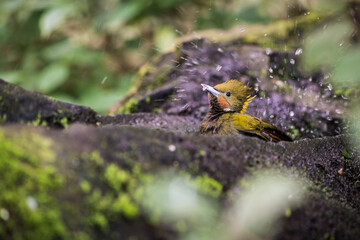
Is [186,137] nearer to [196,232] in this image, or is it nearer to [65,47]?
[196,232]

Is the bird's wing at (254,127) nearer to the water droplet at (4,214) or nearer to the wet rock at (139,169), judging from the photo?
the wet rock at (139,169)

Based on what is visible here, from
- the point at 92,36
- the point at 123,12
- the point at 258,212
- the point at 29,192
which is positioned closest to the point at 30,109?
the point at 29,192

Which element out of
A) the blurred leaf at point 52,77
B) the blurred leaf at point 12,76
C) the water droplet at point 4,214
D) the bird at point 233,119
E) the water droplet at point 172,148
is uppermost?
the water droplet at point 4,214

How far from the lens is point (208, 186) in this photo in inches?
44.0

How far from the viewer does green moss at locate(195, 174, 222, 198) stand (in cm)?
109

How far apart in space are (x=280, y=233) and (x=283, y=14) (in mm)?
3684

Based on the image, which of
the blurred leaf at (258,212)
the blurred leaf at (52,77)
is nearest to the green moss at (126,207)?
the blurred leaf at (258,212)

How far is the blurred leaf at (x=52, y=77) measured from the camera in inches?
169

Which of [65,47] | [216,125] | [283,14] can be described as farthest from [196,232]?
[65,47]

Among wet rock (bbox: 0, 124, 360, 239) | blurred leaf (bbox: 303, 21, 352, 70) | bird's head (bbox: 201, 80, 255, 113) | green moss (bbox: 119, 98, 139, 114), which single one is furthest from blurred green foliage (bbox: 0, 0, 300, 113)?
blurred leaf (bbox: 303, 21, 352, 70)

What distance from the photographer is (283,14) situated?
4262 millimetres

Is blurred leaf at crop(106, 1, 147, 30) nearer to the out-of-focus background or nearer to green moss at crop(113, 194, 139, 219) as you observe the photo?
the out-of-focus background

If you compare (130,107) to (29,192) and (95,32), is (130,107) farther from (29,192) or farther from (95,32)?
(95,32)

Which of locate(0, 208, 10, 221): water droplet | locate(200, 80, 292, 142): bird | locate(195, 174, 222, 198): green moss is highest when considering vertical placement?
locate(0, 208, 10, 221): water droplet
